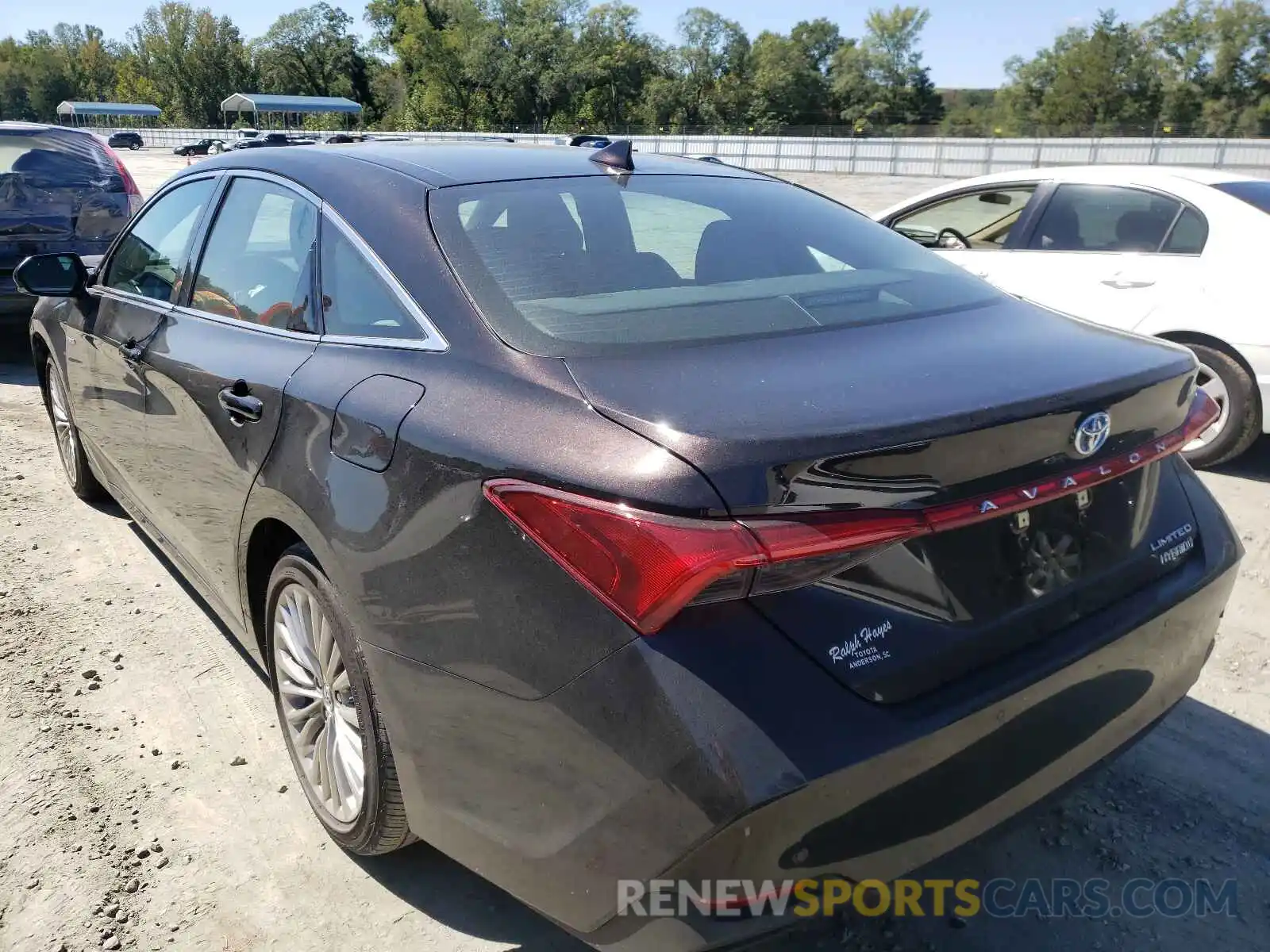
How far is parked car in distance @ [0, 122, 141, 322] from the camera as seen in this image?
25.4 feet

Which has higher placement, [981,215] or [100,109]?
[981,215]

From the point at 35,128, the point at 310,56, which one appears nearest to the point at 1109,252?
the point at 35,128

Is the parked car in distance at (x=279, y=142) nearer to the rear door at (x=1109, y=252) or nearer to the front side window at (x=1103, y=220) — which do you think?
the rear door at (x=1109, y=252)

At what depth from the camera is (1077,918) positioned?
7.95ft

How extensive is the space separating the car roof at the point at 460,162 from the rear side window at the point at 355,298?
0.26 meters

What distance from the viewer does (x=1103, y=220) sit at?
19.9 ft

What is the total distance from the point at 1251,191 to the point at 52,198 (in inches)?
328

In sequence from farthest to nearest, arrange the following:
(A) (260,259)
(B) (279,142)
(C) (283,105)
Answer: (C) (283,105) < (B) (279,142) < (A) (260,259)

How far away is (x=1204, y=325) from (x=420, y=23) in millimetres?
102600

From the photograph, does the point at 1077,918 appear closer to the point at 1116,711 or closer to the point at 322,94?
the point at 1116,711

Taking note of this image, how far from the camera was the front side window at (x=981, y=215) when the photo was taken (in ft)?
21.4

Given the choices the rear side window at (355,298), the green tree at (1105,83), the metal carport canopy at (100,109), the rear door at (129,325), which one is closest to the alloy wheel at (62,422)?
the rear door at (129,325)

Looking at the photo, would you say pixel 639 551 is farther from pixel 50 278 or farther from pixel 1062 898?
pixel 50 278

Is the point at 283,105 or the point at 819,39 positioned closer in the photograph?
the point at 283,105
